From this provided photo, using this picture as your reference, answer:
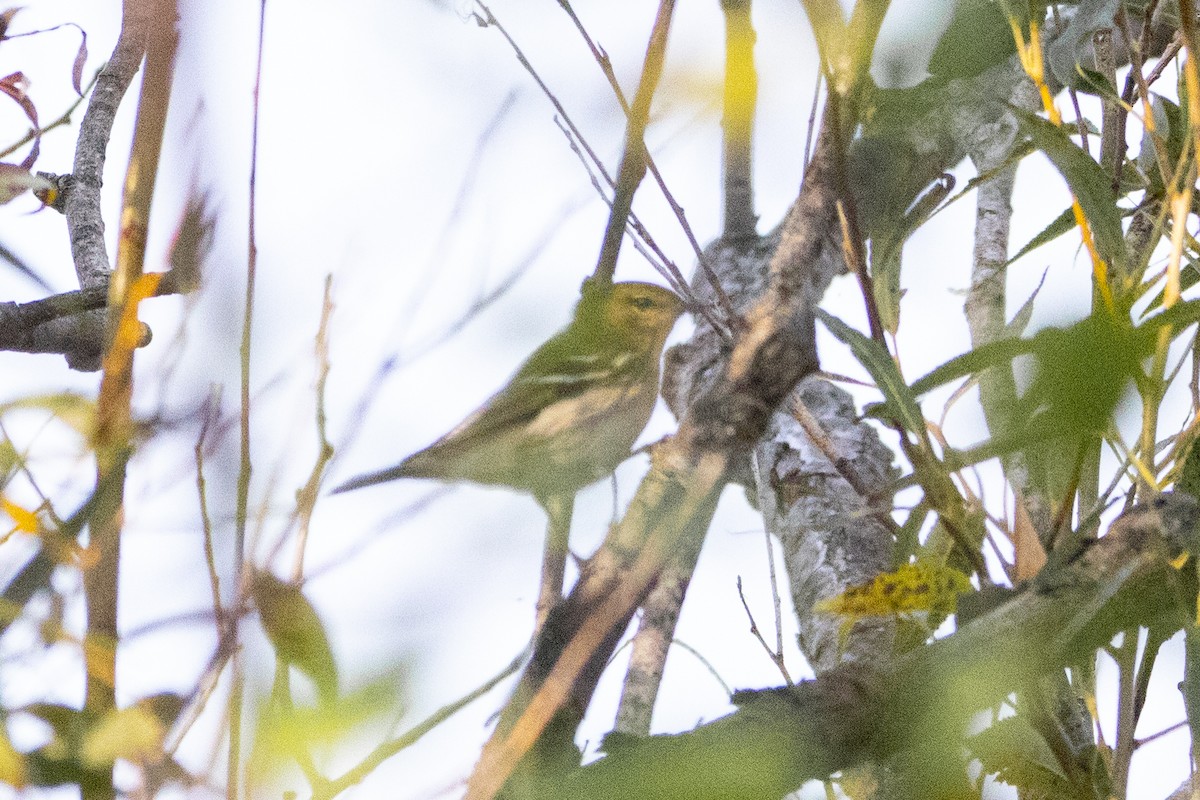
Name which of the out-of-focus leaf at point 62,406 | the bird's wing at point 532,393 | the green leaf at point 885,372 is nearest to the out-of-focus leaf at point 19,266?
the out-of-focus leaf at point 62,406

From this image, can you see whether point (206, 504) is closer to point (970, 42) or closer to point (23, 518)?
point (23, 518)

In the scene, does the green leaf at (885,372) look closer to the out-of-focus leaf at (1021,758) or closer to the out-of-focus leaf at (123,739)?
the out-of-focus leaf at (1021,758)

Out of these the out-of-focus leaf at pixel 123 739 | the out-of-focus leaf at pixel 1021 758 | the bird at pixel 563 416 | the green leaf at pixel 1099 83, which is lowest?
the out-of-focus leaf at pixel 1021 758

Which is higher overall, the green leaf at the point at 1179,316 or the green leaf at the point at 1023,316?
the green leaf at the point at 1023,316

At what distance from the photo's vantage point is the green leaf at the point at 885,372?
150 centimetres

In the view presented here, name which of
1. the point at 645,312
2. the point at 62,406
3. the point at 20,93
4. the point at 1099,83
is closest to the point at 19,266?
the point at 62,406

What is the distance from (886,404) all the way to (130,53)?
1.26 m

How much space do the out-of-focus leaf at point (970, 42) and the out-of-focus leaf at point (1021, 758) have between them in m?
1.04

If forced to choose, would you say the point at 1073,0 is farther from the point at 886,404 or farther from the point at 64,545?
the point at 64,545

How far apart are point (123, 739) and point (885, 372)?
1.00 metres

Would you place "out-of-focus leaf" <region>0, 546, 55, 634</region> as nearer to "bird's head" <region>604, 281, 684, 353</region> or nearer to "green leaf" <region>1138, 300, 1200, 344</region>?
"green leaf" <region>1138, 300, 1200, 344</region>

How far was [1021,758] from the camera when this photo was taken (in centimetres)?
155

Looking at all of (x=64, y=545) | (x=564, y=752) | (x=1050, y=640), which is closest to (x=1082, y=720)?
(x=1050, y=640)

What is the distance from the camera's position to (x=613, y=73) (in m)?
1.81
